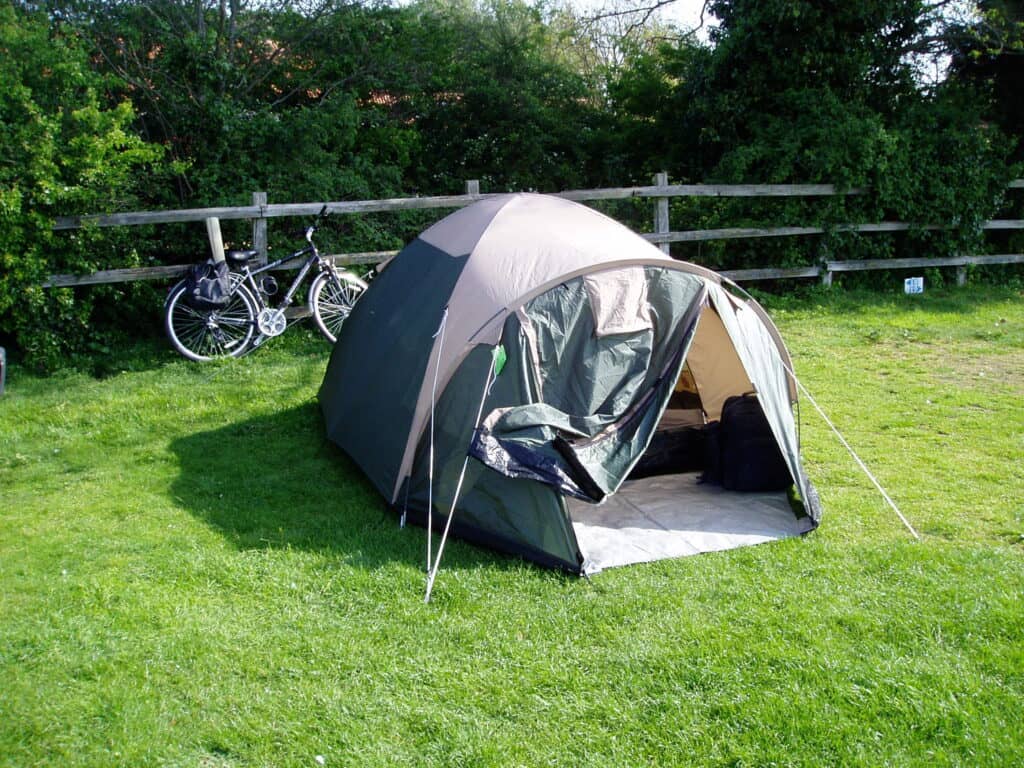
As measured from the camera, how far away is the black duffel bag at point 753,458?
202 inches

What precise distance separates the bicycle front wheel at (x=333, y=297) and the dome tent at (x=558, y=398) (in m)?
2.88

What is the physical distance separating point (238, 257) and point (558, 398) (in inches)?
161

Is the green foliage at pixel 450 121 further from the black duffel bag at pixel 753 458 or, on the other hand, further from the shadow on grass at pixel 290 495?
the black duffel bag at pixel 753 458

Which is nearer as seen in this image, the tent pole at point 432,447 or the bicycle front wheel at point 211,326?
the tent pole at point 432,447

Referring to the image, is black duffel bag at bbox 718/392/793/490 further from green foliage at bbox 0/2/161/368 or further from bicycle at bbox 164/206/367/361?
green foliage at bbox 0/2/161/368

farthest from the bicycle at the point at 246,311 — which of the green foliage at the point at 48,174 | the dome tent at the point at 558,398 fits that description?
the dome tent at the point at 558,398

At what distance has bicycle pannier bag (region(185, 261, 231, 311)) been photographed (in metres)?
7.45

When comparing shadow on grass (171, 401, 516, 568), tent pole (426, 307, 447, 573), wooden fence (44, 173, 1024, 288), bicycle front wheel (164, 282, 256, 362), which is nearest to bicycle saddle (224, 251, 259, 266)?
wooden fence (44, 173, 1024, 288)

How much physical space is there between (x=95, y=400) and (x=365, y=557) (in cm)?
343

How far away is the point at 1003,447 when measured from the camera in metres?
5.70

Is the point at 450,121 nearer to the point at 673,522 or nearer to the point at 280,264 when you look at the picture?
the point at 280,264

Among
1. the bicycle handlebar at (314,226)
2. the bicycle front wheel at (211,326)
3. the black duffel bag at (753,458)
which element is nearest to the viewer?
the black duffel bag at (753,458)

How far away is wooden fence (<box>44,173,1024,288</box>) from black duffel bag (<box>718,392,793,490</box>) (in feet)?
12.6

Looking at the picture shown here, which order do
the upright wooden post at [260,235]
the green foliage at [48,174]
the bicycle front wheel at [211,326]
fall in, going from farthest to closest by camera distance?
the upright wooden post at [260,235], the bicycle front wheel at [211,326], the green foliage at [48,174]
